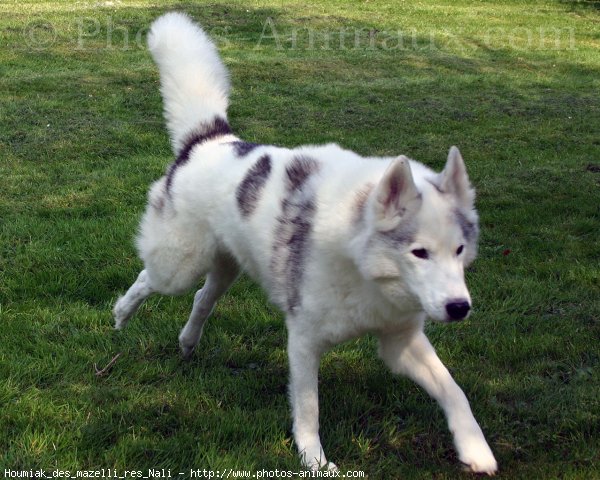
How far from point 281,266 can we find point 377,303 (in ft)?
1.72

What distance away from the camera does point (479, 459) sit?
310 cm

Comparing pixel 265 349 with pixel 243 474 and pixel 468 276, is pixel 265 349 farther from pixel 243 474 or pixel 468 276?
pixel 468 276

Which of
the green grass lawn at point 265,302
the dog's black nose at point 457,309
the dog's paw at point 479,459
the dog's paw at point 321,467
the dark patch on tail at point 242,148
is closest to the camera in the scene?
the dog's black nose at point 457,309

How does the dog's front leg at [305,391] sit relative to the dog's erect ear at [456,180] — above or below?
below

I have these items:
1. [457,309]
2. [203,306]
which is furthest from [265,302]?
[457,309]

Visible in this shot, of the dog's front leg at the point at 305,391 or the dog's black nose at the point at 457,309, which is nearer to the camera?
the dog's black nose at the point at 457,309

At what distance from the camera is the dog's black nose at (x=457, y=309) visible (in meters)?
2.77

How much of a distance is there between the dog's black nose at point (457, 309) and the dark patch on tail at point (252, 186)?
122cm

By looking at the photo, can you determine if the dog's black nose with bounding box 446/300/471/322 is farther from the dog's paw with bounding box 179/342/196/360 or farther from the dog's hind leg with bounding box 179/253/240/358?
the dog's paw with bounding box 179/342/196/360

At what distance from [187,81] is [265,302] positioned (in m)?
1.53

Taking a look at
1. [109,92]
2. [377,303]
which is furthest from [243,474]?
[109,92]

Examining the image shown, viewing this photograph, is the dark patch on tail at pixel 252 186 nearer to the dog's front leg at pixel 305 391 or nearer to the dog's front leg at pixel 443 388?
the dog's front leg at pixel 305 391

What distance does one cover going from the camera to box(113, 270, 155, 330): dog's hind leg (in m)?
4.41

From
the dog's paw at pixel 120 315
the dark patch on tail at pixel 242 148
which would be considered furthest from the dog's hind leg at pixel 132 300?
the dark patch on tail at pixel 242 148
